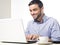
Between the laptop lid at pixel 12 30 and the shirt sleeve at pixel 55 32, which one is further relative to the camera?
the shirt sleeve at pixel 55 32

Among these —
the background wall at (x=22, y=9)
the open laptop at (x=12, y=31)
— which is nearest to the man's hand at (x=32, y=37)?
the background wall at (x=22, y=9)

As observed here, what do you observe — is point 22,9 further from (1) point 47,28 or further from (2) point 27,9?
(1) point 47,28

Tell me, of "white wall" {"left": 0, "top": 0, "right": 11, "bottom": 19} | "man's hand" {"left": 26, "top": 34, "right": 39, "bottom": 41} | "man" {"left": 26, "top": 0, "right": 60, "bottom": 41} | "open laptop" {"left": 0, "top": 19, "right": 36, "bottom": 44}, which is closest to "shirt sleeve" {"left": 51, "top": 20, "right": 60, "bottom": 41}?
"man" {"left": 26, "top": 0, "right": 60, "bottom": 41}

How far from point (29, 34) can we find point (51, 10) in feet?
1.16

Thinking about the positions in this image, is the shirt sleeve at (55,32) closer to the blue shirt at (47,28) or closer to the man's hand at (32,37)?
the blue shirt at (47,28)

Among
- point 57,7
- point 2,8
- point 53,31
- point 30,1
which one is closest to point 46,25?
point 53,31

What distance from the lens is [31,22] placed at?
1.60m

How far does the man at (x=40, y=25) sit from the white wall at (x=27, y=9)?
42 mm

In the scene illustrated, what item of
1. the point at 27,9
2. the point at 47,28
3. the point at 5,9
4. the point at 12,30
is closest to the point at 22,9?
the point at 27,9

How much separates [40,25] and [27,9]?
25cm

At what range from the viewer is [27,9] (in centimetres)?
164

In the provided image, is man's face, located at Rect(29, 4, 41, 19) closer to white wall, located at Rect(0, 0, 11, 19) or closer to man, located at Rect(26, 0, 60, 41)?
man, located at Rect(26, 0, 60, 41)

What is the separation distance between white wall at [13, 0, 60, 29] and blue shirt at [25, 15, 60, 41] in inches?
2.2

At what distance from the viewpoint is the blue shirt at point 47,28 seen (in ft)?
4.73
